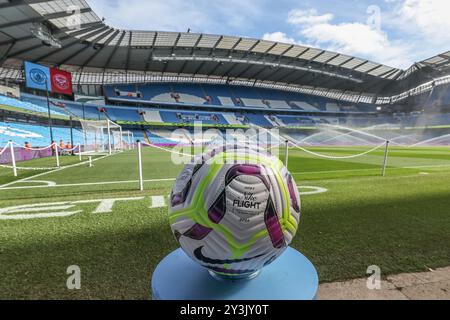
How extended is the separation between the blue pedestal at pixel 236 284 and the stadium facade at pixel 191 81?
22.5 m

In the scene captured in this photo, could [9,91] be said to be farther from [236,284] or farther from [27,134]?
[236,284]

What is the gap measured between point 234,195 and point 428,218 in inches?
152

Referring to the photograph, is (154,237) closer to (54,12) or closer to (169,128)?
(54,12)

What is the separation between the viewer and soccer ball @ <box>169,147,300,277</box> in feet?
4.95

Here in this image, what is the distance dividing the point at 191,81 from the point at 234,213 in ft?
189

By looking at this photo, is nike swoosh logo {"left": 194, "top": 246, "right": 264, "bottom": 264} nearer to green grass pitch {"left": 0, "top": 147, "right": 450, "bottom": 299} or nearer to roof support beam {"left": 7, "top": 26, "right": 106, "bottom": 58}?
green grass pitch {"left": 0, "top": 147, "right": 450, "bottom": 299}

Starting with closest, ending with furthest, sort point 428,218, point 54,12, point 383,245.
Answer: point 383,245, point 428,218, point 54,12

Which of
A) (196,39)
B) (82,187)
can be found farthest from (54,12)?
(82,187)

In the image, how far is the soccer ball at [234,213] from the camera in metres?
1.51

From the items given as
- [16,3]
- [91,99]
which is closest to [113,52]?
[91,99]

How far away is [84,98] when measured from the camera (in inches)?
1665

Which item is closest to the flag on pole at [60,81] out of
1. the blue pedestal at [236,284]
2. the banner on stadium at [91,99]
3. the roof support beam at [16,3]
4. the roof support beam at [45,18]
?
the roof support beam at [45,18]

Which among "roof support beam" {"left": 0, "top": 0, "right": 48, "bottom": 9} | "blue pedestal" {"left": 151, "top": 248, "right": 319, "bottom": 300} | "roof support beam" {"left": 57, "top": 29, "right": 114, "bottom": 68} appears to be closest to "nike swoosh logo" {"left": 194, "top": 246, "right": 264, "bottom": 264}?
"blue pedestal" {"left": 151, "top": 248, "right": 319, "bottom": 300}

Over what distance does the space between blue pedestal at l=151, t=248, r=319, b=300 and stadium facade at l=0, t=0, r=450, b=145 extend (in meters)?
22.5
